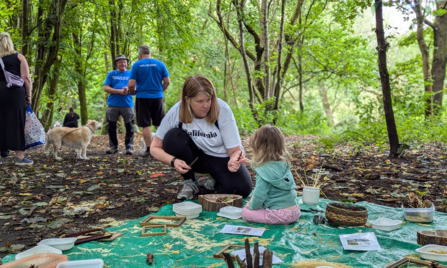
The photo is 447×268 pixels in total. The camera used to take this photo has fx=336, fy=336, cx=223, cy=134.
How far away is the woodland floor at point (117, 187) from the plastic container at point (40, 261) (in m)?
0.76

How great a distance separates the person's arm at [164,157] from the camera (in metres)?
3.37

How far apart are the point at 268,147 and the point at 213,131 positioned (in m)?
0.91

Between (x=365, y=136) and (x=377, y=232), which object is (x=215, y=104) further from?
(x=365, y=136)

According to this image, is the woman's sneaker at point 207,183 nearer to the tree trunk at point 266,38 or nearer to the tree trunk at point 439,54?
the tree trunk at point 266,38

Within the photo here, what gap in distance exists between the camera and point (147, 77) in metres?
6.50

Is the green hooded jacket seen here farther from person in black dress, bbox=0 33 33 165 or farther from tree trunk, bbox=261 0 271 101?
tree trunk, bbox=261 0 271 101

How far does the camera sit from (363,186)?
4.31 meters

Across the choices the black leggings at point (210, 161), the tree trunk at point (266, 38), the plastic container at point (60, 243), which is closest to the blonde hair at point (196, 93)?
the black leggings at point (210, 161)

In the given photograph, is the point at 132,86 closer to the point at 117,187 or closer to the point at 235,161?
the point at 117,187

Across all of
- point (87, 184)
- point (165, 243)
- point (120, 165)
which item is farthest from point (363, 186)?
point (120, 165)

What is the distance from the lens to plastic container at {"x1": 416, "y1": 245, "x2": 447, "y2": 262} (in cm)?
203

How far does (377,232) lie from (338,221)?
0.30 metres

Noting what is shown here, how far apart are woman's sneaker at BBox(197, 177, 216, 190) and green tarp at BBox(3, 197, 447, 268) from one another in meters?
1.06

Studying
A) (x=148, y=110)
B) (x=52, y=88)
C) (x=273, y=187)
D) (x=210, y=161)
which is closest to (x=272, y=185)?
(x=273, y=187)
